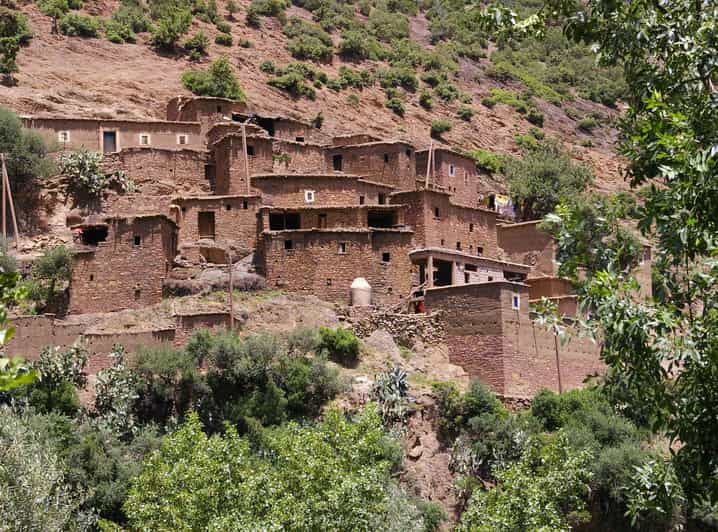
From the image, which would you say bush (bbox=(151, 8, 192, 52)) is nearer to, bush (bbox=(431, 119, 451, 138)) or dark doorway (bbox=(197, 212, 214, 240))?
bush (bbox=(431, 119, 451, 138))

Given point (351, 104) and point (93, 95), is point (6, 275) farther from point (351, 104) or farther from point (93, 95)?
point (351, 104)

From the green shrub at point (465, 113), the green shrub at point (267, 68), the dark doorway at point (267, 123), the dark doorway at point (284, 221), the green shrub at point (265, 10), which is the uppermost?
the green shrub at point (265, 10)

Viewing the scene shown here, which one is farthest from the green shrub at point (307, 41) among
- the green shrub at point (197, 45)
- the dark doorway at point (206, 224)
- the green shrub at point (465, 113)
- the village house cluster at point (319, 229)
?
the dark doorway at point (206, 224)

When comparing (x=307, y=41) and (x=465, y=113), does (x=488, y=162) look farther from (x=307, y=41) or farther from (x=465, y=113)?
(x=307, y=41)

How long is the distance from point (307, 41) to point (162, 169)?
95.4 ft

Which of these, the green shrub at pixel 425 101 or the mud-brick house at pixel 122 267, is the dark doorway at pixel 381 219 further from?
the green shrub at pixel 425 101

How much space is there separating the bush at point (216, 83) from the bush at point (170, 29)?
20.1ft

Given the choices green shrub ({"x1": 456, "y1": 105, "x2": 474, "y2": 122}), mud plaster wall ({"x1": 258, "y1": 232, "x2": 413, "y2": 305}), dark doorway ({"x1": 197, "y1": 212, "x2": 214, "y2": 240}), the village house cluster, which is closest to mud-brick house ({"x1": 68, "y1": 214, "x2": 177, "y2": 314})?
the village house cluster

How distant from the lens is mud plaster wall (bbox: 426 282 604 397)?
34.8m

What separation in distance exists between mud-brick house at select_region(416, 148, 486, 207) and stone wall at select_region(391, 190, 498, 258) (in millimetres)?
1864

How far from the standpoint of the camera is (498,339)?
34906mm

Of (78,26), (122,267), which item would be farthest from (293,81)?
(122,267)

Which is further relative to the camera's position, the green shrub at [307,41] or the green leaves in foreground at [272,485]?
the green shrub at [307,41]

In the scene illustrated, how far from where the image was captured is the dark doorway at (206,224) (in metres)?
38.1
